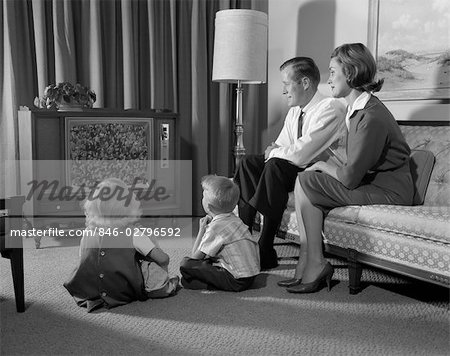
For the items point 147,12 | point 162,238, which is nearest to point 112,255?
point 162,238

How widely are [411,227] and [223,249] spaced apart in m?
0.83

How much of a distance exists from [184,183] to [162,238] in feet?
2.72

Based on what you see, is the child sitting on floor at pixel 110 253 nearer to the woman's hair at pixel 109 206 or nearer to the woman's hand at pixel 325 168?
the woman's hair at pixel 109 206

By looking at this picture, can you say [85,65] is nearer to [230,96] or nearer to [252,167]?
[230,96]

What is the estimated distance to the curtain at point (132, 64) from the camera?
11.9 feet

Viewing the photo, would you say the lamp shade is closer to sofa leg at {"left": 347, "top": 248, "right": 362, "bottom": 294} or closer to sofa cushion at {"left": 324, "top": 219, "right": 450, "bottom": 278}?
sofa cushion at {"left": 324, "top": 219, "right": 450, "bottom": 278}

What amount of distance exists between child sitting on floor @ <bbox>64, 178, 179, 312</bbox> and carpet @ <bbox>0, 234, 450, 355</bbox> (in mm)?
67

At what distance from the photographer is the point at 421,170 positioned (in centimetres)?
272

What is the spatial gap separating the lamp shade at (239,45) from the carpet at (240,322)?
Result: 1.56 metres

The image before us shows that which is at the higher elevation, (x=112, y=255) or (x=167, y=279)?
(x=112, y=255)

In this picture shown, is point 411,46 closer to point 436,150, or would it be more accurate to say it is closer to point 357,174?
point 436,150

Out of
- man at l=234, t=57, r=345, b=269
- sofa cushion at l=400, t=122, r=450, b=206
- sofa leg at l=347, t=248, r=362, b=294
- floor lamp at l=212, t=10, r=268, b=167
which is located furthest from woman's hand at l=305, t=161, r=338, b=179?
floor lamp at l=212, t=10, r=268, b=167

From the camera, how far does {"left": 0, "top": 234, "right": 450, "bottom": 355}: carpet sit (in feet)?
6.22

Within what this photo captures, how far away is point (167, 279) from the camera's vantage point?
2.43 meters
